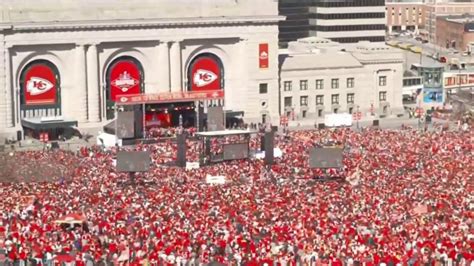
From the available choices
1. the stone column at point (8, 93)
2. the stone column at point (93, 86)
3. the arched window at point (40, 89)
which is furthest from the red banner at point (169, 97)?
the stone column at point (8, 93)

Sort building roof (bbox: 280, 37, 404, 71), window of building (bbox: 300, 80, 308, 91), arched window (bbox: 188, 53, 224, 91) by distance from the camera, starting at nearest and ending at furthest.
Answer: arched window (bbox: 188, 53, 224, 91) < window of building (bbox: 300, 80, 308, 91) < building roof (bbox: 280, 37, 404, 71)

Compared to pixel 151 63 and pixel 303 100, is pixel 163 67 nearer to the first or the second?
pixel 151 63

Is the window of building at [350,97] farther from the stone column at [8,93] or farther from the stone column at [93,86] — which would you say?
the stone column at [8,93]

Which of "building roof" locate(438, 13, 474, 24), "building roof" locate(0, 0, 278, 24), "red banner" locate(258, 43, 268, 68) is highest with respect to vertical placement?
"building roof" locate(0, 0, 278, 24)

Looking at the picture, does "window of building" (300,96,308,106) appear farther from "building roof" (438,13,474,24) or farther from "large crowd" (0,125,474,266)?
"building roof" (438,13,474,24)

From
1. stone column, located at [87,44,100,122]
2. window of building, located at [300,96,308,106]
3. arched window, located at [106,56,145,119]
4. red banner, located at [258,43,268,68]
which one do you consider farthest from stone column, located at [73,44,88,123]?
window of building, located at [300,96,308,106]

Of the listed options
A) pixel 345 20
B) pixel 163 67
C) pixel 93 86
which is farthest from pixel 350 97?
pixel 345 20
